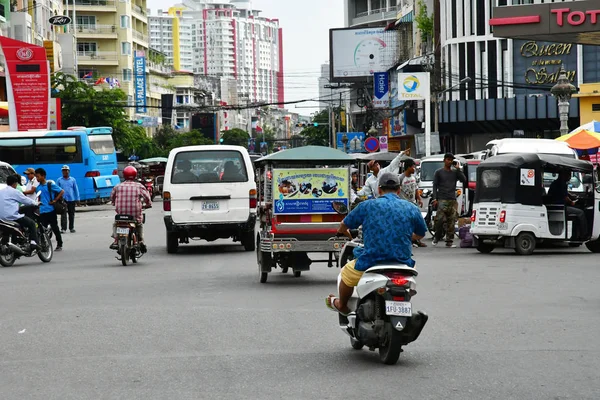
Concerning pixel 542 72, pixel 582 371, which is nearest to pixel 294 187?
pixel 582 371

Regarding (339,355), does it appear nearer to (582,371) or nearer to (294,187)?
(582,371)

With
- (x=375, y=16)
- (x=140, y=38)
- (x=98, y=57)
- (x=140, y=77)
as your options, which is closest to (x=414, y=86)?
(x=140, y=77)

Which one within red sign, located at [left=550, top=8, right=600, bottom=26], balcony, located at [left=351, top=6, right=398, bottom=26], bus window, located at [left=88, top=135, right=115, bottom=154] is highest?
balcony, located at [left=351, top=6, right=398, bottom=26]

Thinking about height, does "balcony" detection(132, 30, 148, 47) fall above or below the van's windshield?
above

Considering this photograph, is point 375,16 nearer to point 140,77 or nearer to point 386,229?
point 140,77

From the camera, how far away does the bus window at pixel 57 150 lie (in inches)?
1892

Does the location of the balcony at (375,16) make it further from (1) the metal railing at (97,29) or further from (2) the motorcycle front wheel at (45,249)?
(2) the motorcycle front wheel at (45,249)

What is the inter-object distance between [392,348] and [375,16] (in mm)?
121560

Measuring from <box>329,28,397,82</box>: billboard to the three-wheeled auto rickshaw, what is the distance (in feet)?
288

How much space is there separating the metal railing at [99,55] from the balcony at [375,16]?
29246 mm

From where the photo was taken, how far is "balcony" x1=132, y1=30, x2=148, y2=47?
124531 millimetres

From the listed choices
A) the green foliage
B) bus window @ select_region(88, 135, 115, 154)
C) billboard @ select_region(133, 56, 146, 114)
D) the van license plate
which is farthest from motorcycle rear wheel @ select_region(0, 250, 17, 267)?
billboard @ select_region(133, 56, 146, 114)

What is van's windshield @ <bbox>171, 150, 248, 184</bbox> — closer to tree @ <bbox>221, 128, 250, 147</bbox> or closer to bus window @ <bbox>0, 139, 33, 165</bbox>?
bus window @ <bbox>0, 139, 33, 165</bbox>

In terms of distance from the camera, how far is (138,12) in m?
127
